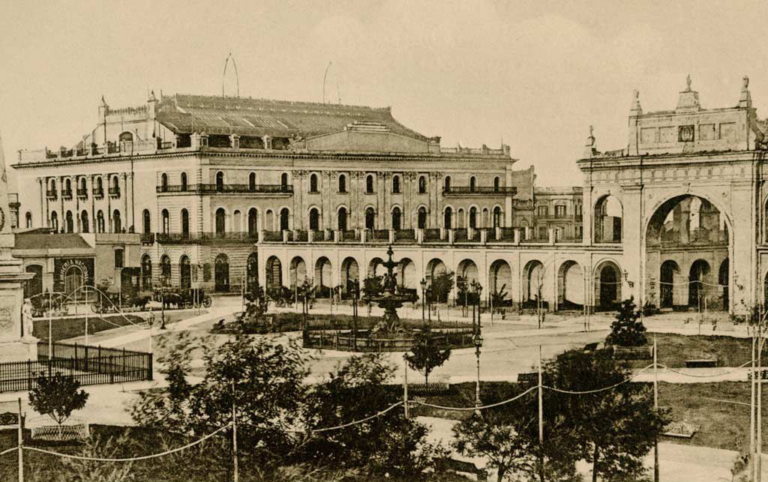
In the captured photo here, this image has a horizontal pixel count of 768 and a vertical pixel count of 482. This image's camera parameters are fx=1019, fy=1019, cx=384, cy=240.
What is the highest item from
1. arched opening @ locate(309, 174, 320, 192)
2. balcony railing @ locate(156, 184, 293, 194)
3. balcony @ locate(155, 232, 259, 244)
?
arched opening @ locate(309, 174, 320, 192)

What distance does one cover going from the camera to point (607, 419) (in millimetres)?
18469

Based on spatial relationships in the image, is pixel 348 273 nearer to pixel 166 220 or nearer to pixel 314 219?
pixel 314 219

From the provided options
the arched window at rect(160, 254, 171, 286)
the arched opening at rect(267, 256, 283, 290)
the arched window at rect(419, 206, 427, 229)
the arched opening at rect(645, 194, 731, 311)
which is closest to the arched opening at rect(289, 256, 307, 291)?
the arched opening at rect(267, 256, 283, 290)

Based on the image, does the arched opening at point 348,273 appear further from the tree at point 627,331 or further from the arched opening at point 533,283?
the tree at point 627,331

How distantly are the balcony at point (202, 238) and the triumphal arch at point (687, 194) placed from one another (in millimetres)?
24023

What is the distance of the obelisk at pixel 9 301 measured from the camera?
84.6 ft

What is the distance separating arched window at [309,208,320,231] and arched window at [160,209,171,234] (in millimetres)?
10039

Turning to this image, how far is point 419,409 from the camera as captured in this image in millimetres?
26297

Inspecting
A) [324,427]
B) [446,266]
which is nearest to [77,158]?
[446,266]

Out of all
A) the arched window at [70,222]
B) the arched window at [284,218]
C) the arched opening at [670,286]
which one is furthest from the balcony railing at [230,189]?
the arched opening at [670,286]

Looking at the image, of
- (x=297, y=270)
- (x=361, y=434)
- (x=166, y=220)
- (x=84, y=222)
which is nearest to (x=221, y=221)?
(x=166, y=220)

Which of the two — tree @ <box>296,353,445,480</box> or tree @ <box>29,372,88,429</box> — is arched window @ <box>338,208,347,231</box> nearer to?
tree @ <box>29,372,88,429</box>

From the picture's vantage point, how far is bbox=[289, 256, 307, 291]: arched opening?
6325 centimetres

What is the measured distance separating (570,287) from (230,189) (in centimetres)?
2257
